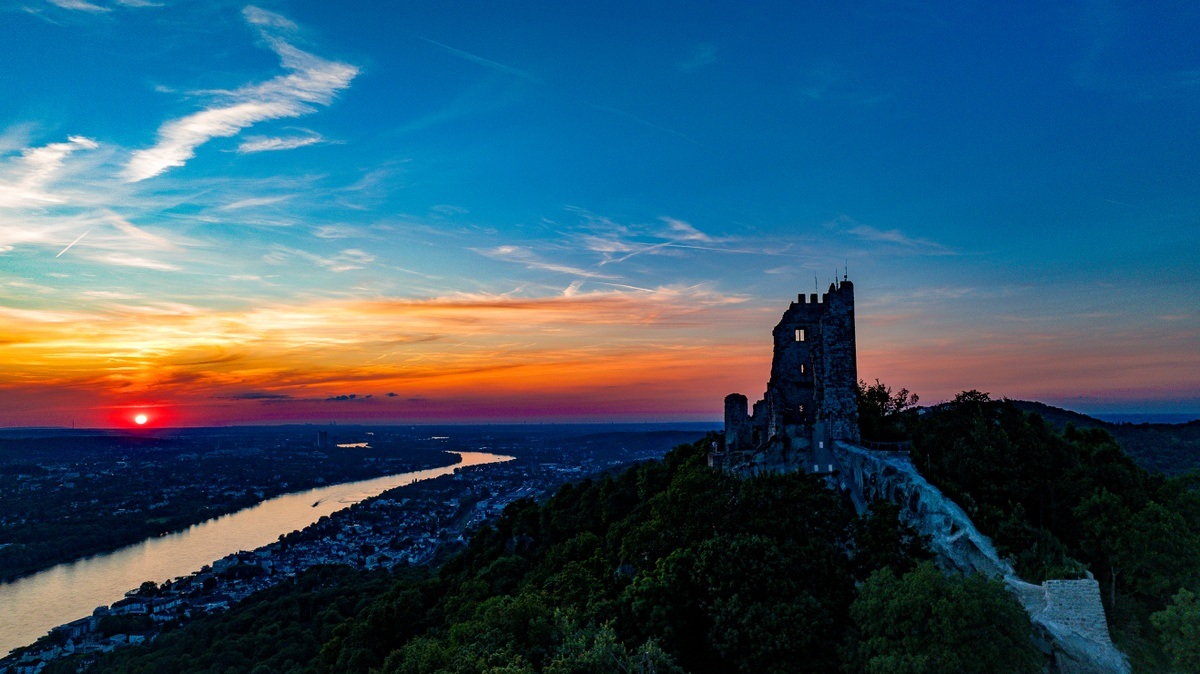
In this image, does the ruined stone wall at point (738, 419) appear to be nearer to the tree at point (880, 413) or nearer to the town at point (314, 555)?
the tree at point (880, 413)

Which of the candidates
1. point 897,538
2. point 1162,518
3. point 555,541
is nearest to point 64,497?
point 555,541

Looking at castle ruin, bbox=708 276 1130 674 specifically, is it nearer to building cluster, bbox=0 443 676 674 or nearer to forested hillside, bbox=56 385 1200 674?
forested hillside, bbox=56 385 1200 674

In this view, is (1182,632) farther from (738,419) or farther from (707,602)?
(738,419)

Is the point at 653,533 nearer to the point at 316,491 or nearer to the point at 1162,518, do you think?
the point at 1162,518

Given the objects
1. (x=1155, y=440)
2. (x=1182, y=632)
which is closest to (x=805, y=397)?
(x=1182, y=632)

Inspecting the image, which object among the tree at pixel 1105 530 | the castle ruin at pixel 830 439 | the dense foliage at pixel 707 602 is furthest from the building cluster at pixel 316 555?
the tree at pixel 1105 530

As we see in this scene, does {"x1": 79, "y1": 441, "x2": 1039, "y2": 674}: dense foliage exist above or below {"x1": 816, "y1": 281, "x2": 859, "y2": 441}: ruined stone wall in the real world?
below

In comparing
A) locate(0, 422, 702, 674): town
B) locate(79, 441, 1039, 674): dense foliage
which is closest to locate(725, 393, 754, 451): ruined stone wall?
locate(79, 441, 1039, 674): dense foliage
